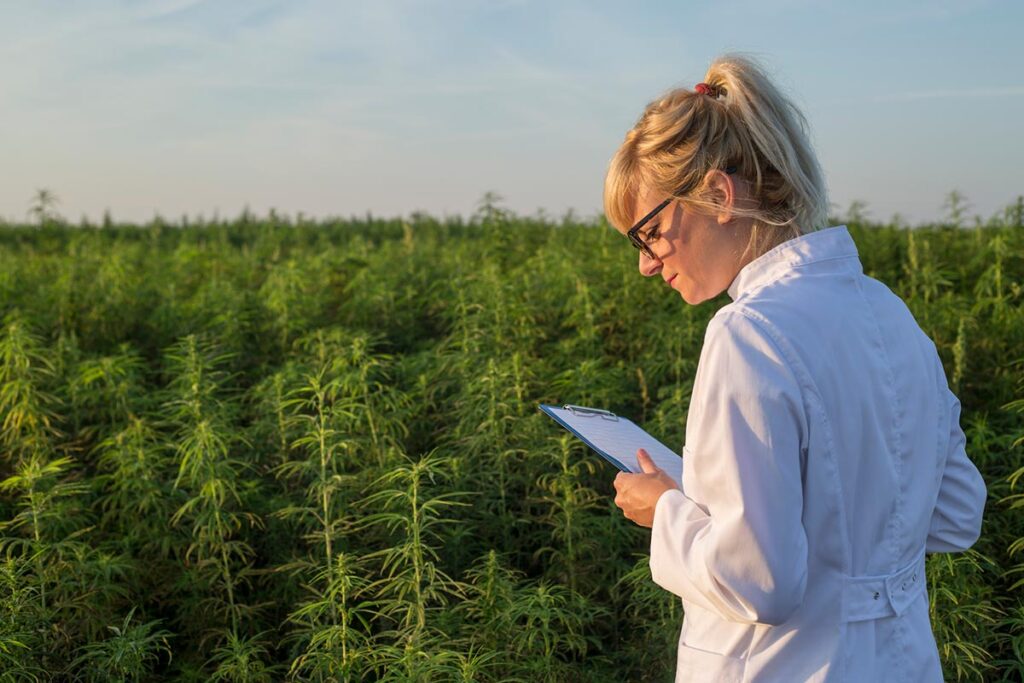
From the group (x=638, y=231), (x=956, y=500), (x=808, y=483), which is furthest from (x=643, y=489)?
(x=956, y=500)

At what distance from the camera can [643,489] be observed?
163 centimetres

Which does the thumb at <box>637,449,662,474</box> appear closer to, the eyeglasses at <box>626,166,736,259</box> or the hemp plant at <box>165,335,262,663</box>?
the eyeglasses at <box>626,166,736,259</box>

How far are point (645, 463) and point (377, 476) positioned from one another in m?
2.47

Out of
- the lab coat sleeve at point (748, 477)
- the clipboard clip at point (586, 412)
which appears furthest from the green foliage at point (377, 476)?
the lab coat sleeve at point (748, 477)

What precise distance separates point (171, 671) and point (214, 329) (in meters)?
2.72

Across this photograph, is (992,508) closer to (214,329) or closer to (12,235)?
(214,329)

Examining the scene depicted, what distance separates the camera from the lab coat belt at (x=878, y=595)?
1.45m

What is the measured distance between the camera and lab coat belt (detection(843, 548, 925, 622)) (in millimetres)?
1452

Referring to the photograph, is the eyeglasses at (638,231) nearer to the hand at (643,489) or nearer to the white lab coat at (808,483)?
the white lab coat at (808,483)

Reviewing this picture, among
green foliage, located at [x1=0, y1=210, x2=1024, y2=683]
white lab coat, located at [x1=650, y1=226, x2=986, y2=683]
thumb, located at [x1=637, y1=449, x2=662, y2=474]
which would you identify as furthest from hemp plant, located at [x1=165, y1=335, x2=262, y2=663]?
white lab coat, located at [x1=650, y1=226, x2=986, y2=683]

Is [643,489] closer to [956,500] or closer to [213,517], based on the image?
[956,500]

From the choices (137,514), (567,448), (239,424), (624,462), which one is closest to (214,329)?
(239,424)

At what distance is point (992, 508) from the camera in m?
4.08

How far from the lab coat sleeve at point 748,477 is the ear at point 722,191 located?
0.23m
